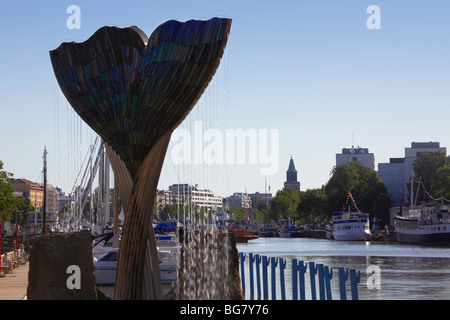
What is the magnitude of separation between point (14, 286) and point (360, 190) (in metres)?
121

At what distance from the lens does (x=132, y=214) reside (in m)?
17.4

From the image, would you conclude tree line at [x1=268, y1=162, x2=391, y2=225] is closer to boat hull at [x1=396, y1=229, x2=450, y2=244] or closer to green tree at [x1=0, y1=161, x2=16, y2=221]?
boat hull at [x1=396, y1=229, x2=450, y2=244]

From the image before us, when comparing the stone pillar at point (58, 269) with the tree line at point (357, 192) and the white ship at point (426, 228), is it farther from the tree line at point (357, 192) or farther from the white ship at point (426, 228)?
the tree line at point (357, 192)

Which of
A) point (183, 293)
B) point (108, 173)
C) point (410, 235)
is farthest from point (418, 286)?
point (410, 235)

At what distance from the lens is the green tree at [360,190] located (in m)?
145

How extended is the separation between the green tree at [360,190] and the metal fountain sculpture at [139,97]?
12926 centimetres

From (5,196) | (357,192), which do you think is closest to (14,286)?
(5,196)

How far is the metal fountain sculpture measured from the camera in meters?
17.1

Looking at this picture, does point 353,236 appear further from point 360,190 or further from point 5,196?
point 5,196

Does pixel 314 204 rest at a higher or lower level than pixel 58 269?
higher

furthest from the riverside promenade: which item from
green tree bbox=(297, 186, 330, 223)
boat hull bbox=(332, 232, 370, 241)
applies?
green tree bbox=(297, 186, 330, 223)

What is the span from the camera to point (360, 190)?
146 m

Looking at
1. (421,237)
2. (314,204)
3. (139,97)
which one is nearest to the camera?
(139,97)

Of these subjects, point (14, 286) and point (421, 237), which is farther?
point (421, 237)
